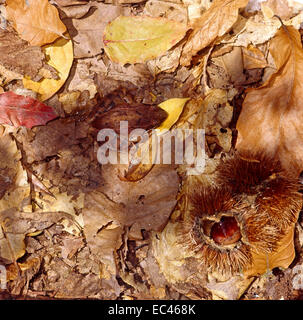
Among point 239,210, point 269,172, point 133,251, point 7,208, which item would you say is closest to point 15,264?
point 7,208

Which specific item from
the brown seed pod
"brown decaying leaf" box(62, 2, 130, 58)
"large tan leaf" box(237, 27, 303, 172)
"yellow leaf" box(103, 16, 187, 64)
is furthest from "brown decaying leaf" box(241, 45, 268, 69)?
"brown decaying leaf" box(62, 2, 130, 58)

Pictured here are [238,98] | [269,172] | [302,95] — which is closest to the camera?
[269,172]

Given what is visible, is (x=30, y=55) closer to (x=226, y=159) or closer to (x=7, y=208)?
(x=7, y=208)

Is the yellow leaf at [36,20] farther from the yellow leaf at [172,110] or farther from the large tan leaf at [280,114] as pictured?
the large tan leaf at [280,114]

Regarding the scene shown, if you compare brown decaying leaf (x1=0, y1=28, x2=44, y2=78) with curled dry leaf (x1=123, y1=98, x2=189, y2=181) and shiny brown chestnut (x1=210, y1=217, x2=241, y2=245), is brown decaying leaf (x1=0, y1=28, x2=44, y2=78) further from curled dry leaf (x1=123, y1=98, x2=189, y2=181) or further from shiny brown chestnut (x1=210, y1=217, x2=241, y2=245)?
shiny brown chestnut (x1=210, y1=217, x2=241, y2=245)

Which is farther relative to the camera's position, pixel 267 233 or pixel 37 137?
pixel 37 137

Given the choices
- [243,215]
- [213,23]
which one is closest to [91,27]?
[213,23]

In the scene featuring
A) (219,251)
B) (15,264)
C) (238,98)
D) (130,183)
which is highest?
(238,98)
